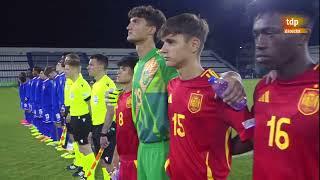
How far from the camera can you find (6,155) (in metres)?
8.39

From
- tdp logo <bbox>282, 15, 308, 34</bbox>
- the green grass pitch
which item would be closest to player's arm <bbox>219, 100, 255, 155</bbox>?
tdp logo <bbox>282, 15, 308, 34</bbox>

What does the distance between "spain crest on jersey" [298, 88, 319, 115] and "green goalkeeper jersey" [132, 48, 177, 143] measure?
151 centimetres

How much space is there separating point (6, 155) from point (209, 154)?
22.5 ft

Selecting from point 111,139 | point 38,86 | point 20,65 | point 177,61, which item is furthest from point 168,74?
point 20,65

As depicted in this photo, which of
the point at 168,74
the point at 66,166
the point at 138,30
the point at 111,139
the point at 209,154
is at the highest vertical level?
the point at 138,30

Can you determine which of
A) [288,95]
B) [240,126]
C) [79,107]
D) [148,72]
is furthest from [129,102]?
[79,107]

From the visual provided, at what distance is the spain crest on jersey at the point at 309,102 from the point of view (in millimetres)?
1690

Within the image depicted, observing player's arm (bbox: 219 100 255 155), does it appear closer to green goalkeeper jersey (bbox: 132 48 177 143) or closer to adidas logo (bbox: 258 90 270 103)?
adidas logo (bbox: 258 90 270 103)

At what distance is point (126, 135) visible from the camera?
3885 millimetres

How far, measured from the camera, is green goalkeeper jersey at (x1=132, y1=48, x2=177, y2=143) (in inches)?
124

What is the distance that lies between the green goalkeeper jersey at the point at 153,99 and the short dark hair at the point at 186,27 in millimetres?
443

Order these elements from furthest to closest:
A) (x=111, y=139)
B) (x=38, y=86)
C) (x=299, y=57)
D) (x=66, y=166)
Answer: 1. (x=38, y=86)
2. (x=66, y=166)
3. (x=111, y=139)
4. (x=299, y=57)

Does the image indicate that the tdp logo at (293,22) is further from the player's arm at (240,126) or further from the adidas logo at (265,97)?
the player's arm at (240,126)

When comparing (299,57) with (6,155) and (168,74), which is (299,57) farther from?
(6,155)
